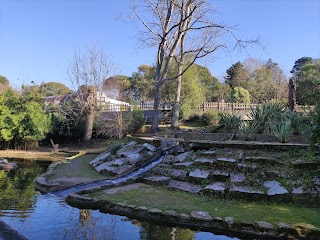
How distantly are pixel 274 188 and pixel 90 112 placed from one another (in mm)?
13038

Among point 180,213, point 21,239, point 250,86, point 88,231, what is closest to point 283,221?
point 180,213

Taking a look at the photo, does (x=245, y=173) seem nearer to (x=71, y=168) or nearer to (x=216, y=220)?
(x=216, y=220)

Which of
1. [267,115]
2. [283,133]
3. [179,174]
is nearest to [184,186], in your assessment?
[179,174]

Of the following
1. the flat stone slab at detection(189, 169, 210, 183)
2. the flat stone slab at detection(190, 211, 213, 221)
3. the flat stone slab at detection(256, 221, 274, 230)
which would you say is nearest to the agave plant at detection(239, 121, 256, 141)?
the flat stone slab at detection(189, 169, 210, 183)

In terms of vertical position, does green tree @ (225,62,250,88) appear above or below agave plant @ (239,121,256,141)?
above

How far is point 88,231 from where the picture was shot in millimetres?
4672

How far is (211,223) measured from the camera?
4.86 m

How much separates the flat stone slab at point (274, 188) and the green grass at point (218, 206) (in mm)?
253

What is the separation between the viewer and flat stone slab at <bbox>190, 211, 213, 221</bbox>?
194 inches

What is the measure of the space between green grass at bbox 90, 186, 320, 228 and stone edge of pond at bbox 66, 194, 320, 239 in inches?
6.1

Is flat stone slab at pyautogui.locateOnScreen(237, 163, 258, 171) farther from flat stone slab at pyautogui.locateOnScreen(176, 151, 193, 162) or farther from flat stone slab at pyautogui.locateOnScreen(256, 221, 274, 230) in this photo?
flat stone slab at pyautogui.locateOnScreen(256, 221, 274, 230)

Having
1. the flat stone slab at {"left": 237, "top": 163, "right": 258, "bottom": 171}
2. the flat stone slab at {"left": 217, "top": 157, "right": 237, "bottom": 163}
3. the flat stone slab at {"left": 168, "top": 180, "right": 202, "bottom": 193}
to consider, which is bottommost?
the flat stone slab at {"left": 168, "top": 180, "right": 202, "bottom": 193}

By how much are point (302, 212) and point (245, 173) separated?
4.88 feet

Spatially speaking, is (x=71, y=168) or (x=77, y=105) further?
(x=77, y=105)
